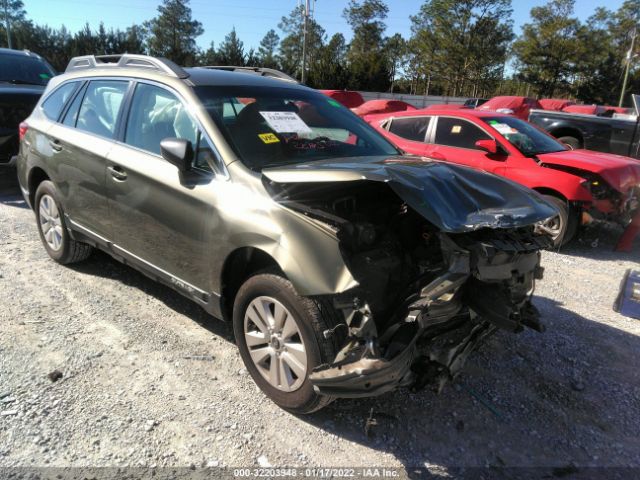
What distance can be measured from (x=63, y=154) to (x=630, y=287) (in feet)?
18.5

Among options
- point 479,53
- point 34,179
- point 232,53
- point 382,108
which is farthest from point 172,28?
point 34,179

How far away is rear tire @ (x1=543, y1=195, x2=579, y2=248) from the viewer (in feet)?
20.2

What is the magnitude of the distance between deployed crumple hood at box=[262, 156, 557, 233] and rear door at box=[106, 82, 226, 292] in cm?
58

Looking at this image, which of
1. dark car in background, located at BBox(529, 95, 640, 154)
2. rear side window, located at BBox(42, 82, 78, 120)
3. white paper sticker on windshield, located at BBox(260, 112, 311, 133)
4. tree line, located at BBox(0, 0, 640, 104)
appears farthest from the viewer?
tree line, located at BBox(0, 0, 640, 104)

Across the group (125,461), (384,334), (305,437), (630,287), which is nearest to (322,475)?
(305,437)

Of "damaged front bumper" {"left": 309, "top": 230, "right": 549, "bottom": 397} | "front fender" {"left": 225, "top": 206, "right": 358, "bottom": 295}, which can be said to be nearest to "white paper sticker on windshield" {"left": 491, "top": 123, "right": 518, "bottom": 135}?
"damaged front bumper" {"left": 309, "top": 230, "right": 549, "bottom": 397}

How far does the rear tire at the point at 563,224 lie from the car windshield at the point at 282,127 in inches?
129

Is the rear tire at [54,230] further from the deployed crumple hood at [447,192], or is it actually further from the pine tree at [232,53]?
the pine tree at [232,53]

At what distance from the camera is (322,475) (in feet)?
8.15

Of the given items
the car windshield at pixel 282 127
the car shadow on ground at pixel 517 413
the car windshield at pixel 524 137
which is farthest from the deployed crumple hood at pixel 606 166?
the car windshield at pixel 282 127

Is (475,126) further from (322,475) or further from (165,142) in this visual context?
(322,475)

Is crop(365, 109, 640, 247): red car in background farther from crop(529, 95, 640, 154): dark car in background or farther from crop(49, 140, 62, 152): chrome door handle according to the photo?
crop(49, 140, 62, 152): chrome door handle

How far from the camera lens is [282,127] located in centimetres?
341

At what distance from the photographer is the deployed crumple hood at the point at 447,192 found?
2396 millimetres
